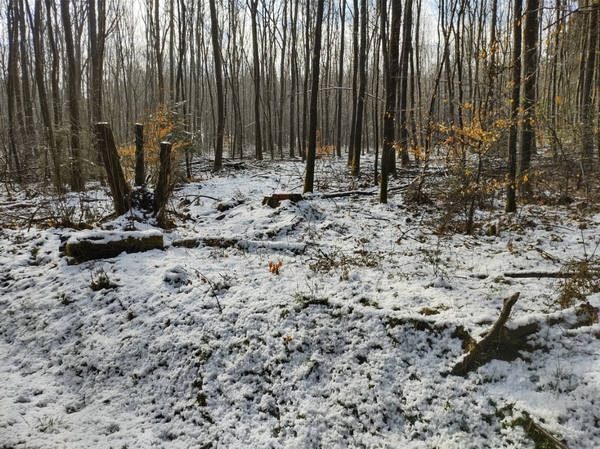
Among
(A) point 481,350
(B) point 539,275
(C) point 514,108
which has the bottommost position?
(A) point 481,350

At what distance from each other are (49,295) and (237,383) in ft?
11.1

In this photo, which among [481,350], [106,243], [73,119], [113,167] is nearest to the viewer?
[481,350]

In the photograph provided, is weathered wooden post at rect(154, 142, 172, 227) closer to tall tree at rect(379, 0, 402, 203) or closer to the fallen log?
the fallen log

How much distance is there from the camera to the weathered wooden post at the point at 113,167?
7004 millimetres

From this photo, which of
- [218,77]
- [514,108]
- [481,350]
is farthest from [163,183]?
[218,77]

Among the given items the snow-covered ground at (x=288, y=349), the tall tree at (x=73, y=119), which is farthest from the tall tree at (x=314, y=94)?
the tall tree at (x=73, y=119)

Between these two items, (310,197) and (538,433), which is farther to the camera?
(310,197)

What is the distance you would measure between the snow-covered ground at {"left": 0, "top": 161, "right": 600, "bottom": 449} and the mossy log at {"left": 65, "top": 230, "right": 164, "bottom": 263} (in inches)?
8.8

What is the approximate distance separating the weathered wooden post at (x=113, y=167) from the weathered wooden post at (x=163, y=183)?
0.55m

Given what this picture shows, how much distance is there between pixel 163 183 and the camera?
737 centimetres

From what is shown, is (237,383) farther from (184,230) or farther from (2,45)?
(2,45)

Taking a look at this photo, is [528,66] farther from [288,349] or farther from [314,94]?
[288,349]

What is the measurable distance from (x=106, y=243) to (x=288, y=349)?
12.1 feet

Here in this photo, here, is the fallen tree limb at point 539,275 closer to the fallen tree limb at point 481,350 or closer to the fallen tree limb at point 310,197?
the fallen tree limb at point 481,350
